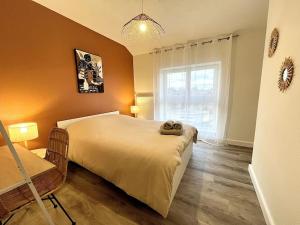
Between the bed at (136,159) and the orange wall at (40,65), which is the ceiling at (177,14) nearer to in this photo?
the orange wall at (40,65)

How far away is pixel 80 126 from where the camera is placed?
7.70ft

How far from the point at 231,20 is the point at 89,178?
144 inches

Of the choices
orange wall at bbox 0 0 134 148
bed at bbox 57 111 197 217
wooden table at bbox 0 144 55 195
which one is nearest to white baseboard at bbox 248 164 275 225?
bed at bbox 57 111 197 217

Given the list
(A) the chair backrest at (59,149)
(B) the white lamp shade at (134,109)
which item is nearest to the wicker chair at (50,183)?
(A) the chair backrest at (59,149)

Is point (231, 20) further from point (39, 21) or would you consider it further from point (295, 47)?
point (39, 21)

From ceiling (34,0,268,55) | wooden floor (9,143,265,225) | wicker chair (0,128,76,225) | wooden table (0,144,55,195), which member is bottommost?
wooden floor (9,143,265,225)

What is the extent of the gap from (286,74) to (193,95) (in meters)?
2.25

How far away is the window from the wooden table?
2985mm

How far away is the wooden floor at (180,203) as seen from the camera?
1419 mm

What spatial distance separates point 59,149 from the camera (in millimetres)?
1459

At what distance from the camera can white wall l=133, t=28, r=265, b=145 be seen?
2814 millimetres

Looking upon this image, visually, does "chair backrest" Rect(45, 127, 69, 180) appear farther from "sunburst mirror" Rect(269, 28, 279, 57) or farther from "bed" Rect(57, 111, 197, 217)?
"sunburst mirror" Rect(269, 28, 279, 57)

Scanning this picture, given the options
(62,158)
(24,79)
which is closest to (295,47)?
(62,158)

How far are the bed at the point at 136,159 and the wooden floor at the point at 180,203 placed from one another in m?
0.18
